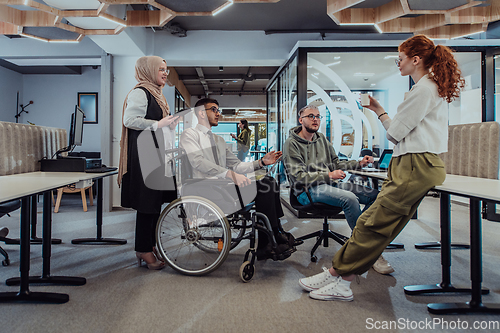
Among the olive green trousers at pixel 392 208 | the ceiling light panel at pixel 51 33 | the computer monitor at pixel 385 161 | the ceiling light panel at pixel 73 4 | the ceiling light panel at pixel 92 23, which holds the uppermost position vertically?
the ceiling light panel at pixel 92 23

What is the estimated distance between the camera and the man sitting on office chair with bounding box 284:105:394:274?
7.45 ft

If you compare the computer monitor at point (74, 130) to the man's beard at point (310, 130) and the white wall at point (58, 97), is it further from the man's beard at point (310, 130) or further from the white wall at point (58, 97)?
the white wall at point (58, 97)

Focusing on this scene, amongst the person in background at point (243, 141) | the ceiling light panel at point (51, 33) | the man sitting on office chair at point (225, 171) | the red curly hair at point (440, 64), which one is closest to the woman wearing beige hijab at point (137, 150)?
the man sitting on office chair at point (225, 171)

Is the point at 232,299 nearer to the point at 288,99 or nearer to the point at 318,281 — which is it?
the point at 318,281

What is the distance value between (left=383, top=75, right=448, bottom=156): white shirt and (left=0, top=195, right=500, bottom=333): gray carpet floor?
901 mm

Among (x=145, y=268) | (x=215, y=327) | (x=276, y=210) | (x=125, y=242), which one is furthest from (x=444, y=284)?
(x=125, y=242)

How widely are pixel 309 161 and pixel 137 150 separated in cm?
140

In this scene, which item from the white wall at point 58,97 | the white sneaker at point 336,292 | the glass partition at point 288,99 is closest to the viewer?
the white sneaker at point 336,292

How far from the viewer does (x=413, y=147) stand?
5.21 ft

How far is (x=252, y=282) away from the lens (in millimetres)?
2070

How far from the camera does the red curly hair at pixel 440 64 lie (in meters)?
1.57

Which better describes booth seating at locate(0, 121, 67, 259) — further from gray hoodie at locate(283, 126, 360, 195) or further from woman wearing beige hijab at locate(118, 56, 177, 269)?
gray hoodie at locate(283, 126, 360, 195)

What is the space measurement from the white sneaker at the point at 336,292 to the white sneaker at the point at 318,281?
0.04 metres

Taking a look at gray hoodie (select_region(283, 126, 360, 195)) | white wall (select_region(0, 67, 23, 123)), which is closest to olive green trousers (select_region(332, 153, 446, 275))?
gray hoodie (select_region(283, 126, 360, 195))
